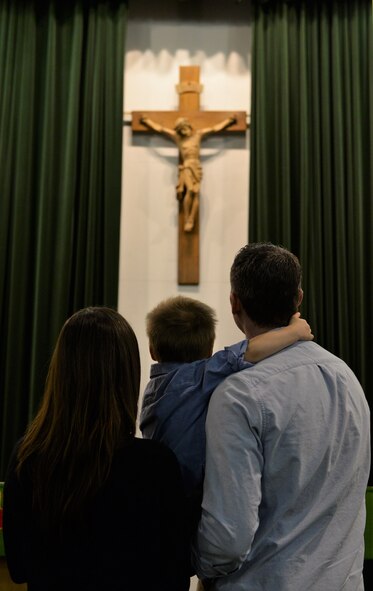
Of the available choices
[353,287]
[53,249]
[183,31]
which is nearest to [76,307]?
[53,249]

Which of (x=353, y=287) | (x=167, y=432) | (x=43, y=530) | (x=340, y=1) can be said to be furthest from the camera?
(x=340, y=1)

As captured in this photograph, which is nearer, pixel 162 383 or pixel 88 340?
pixel 88 340

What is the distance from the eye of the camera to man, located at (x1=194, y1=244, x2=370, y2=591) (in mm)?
1189

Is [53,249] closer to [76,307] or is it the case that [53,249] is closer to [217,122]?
[76,307]

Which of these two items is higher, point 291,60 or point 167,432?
point 291,60

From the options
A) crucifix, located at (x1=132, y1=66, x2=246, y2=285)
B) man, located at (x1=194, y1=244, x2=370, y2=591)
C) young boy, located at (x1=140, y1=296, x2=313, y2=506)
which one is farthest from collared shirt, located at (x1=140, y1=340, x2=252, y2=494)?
crucifix, located at (x1=132, y1=66, x2=246, y2=285)

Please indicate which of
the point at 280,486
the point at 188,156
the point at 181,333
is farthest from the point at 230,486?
the point at 188,156

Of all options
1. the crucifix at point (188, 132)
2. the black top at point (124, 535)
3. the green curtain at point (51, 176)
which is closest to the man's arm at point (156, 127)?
the crucifix at point (188, 132)

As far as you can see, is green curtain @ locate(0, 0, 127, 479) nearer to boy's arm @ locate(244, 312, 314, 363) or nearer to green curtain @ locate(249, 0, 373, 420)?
green curtain @ locate(249, 0, 373, 420)

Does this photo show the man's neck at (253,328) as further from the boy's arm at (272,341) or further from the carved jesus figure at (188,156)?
the carved jesus figure at (188,156)

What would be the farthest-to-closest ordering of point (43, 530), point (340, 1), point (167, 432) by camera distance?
point (340, 1), point (167, 432), point (43, 530)

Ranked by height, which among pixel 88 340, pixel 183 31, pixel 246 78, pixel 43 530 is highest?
pixel 183 31

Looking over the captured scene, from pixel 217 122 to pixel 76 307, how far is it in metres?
1.54

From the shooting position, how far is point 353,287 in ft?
13.4
